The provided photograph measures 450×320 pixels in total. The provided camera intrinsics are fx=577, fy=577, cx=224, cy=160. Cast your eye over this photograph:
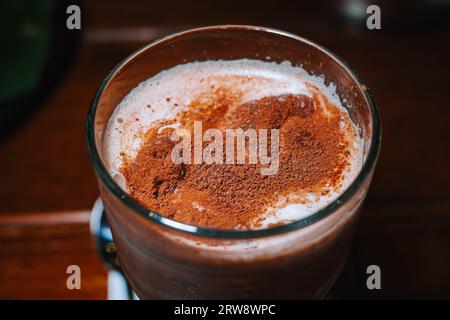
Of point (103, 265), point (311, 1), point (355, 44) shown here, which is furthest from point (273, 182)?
point (311, 1)

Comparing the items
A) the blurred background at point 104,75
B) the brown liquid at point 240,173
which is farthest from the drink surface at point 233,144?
the blurred background at point 104,75

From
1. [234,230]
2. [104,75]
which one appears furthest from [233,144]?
[104,75]

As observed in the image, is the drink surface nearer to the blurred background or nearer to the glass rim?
the glass rim

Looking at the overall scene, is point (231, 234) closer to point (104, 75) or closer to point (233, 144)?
point (233, 144)

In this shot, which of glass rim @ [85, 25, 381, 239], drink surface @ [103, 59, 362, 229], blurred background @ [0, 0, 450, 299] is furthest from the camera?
blurred background @ [0, 0, 450, 299]

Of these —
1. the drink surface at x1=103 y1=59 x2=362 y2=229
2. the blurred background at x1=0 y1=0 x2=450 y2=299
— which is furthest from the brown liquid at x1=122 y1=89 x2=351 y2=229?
the blurred background at x1=0 y1=0 x2=450 y2=299
